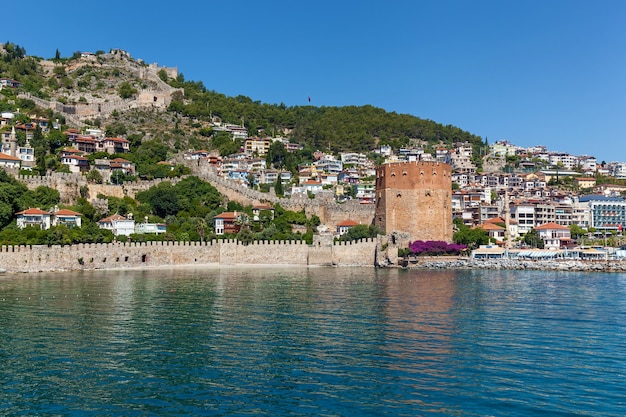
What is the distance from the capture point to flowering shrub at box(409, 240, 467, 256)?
111 ft

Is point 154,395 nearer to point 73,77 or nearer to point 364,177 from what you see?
point 364,177

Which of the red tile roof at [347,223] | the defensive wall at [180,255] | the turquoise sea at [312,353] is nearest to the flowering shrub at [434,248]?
the defensive wall at [180,255]

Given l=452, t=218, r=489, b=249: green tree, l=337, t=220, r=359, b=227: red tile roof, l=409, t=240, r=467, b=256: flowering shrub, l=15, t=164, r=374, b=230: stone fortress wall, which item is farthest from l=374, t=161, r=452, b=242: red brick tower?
l=15, t=164, r=374, b=230: stone fortress wall

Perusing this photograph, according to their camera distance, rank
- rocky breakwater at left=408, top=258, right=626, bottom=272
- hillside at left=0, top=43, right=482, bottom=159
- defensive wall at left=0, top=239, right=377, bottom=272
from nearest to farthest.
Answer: defensive wall at left=0, top=239, right=377, bottom=272 < rocky breakwater at left=408, top=258, right=626, bottom=272 < hillside at left=0, top=43, right=482, bottom=159

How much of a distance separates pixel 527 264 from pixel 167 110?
4491cm

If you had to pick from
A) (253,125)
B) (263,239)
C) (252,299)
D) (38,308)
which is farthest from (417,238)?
(253,125)

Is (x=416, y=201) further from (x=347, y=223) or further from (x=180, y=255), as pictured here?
(x=180, y=255)

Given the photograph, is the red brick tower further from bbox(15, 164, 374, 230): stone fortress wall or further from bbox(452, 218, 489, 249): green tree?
bbox(15, 164, 374, 230): stone fortress wall

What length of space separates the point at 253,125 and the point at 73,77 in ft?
70.1

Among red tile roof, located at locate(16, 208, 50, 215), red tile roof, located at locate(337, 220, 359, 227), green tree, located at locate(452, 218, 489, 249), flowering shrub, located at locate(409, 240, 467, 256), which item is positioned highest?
red tile roof, located at locate(16, 208, 50, 215)

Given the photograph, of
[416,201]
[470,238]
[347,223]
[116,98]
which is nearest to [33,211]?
[347,223]

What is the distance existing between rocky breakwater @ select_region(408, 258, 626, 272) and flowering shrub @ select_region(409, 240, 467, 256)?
764 mm

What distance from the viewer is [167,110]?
216 ft

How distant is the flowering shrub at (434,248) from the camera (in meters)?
33.7
